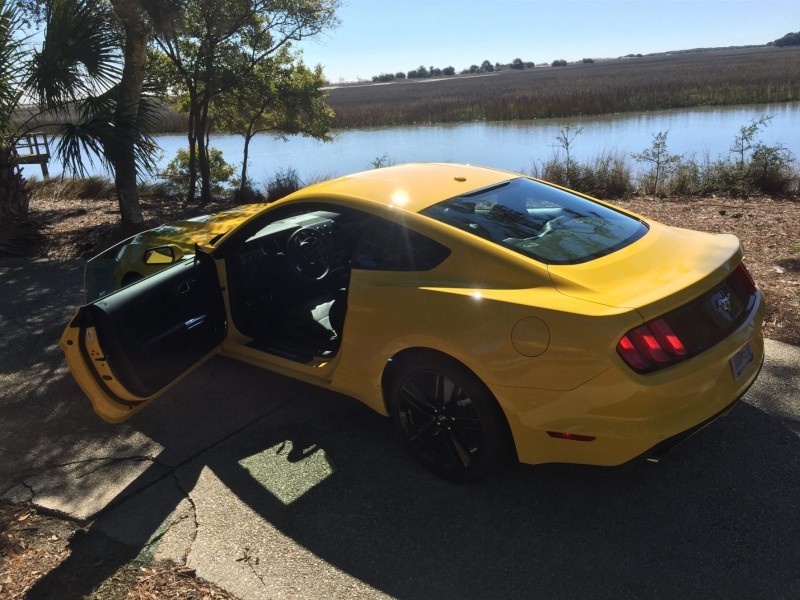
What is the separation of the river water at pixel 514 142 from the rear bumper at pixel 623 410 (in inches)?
441

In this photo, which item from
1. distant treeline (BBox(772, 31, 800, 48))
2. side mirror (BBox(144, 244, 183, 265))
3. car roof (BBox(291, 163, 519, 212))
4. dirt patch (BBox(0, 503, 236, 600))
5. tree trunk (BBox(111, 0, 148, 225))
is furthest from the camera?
distant treeline (BBox(772, 31, 800, 48))

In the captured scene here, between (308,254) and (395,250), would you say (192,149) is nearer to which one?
(308,254)

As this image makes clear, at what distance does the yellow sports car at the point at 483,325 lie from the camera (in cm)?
256

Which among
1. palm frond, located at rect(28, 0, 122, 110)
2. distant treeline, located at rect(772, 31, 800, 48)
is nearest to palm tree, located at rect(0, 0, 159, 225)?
palm frond, located at rect(28, 0, 122, 110)

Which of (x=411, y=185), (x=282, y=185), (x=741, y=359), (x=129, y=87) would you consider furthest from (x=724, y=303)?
(x=282, y=185)

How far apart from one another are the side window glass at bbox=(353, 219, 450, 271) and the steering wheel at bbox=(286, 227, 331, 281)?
1279 millimetres

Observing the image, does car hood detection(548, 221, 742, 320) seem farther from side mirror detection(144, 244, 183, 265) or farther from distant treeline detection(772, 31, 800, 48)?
distant treeline detection(772, 31, 800, 48)

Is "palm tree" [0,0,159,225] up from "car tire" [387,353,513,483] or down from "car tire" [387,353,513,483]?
up

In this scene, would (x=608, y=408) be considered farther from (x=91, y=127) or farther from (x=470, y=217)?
(x=91, y=127)

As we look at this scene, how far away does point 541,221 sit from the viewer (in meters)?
3.41

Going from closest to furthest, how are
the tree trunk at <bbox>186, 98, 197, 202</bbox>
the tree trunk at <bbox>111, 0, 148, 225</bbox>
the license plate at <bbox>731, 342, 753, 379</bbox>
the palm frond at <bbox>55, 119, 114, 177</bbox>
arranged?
1. the license plate at <bbox>731, 342, 753, 379</bbox>
2. the palm frond at <bbox>55, 119, 114, 177</bbox>
3. the tree trunk at <bbox>111, 0, 148, 225</bbox>
4. the tree trunk at <bbox>186, 98, 197, 202</bbox>

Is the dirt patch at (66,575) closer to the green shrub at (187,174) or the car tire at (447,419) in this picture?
the car tire at (447,419)

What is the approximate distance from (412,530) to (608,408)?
3.68ft

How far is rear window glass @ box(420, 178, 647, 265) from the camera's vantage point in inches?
122
